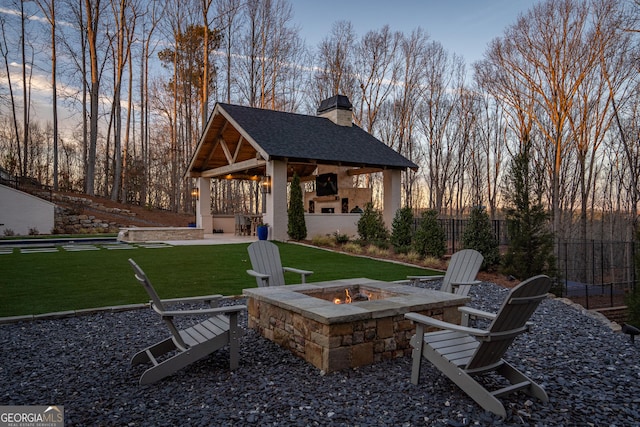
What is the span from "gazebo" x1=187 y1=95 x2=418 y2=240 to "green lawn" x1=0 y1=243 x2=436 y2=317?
3462mm

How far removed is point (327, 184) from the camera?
695 inches

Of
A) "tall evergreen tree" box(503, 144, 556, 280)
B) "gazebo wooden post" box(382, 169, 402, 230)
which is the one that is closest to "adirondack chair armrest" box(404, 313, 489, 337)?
"tall evergreen tree" box(503, 144, 556, 280)

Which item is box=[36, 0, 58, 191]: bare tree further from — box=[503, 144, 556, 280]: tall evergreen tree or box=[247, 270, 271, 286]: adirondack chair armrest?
box=[503, 144, 556, 280]: tall evergreen tree

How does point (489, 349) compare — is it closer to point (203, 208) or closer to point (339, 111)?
point (339, 111)

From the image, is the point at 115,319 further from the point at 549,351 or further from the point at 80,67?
the point at 80,67

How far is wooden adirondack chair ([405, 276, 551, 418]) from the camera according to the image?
252 cm

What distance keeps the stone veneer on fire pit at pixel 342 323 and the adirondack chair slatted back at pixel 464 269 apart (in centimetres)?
54

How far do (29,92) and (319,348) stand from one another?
29.8 metres

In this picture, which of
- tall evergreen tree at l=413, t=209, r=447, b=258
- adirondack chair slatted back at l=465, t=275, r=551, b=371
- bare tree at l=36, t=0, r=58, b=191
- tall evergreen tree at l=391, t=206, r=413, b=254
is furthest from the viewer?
bare tree at l=36, t=0, r=58, b=191

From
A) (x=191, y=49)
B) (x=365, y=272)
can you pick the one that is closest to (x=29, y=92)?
(x=191, y=49)

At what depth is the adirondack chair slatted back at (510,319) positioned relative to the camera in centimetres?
249

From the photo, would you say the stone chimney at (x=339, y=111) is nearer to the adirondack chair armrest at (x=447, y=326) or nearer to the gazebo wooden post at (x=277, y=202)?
the gazebo wooden post at (x=277, y=202)

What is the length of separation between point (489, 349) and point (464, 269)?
2.33 m

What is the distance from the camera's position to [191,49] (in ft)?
76.0
